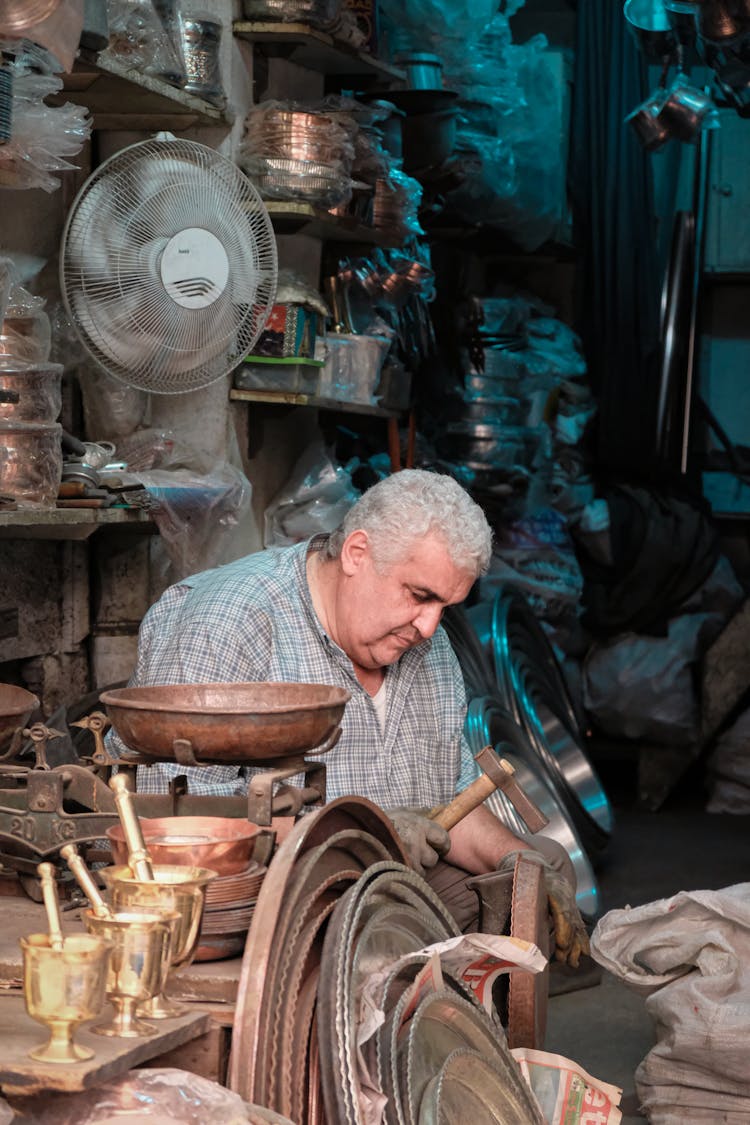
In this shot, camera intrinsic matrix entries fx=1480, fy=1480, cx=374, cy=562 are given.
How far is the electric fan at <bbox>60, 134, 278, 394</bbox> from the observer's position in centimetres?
333

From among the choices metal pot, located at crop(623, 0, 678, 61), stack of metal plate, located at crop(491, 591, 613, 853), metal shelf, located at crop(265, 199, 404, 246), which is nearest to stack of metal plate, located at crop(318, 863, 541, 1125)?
metal shelf, located at crop(265, 199, 404, 246)

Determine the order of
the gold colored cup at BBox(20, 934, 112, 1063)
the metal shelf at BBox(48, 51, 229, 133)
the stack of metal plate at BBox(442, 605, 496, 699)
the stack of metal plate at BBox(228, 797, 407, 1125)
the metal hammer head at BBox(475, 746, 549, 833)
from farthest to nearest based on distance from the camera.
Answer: the stack of metal plate at BBox(442, 605, 496, 699), the metal shelf at BBox(48, 51, 229, 133), the metal hammer head at BBox(475, 746, 549, 833), the stack of metal plate at BBox(228, 797, 407, 1125), the gold colored cup at BBox(20, 934, 112, 1063)

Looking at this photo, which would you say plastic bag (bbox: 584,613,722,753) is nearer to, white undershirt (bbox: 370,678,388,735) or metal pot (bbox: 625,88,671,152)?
metal pot (bbox: 625,88,671,152)

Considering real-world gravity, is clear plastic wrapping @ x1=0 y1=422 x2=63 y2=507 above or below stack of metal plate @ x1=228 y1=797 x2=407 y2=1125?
above

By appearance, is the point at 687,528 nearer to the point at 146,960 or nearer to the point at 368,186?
the point at 368,186

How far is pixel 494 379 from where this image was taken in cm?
579

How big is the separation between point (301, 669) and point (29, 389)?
807 mm

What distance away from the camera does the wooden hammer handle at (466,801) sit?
94.1 inches

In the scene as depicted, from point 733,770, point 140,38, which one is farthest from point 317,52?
point 733,770

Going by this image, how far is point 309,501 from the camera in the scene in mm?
4453

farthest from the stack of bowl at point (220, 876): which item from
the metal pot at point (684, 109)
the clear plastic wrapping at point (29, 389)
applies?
the metal pot at point (684, 109)

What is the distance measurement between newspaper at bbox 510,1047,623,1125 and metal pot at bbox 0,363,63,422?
158 centimetres

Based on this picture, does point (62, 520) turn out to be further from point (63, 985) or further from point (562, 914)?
point (63, 985)

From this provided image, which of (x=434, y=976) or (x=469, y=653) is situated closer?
(x=434, y=976)
